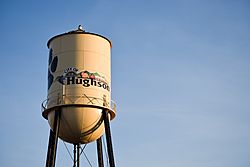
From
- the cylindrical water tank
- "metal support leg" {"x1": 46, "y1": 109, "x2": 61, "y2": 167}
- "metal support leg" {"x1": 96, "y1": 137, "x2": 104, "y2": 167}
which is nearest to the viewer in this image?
"metal support leg" {"x1": 46, "y1": 109, "x2": 61, "y2": 167}

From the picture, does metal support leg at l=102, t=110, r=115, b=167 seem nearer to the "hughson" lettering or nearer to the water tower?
the water tower

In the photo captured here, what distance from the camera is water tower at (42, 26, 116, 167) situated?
24.9 m

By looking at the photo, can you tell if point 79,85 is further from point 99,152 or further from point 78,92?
point 99,152

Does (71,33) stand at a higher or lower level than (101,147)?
higher

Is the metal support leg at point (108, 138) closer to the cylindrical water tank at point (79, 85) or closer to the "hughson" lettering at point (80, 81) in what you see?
the cylindrical water tank at point (79, 85)

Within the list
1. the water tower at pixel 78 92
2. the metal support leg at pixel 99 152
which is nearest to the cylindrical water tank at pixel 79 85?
the water tower at pixel 78 92

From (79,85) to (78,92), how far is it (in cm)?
42

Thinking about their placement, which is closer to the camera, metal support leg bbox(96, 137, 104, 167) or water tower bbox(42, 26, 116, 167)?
water tower bbox(42, 26, 116, 167)

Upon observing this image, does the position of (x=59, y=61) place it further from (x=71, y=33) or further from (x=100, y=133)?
(x=100, y=133)

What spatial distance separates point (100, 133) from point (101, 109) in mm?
1566

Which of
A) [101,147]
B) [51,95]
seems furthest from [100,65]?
[101,147]

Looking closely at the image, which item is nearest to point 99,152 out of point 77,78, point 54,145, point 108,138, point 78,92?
point 108,138

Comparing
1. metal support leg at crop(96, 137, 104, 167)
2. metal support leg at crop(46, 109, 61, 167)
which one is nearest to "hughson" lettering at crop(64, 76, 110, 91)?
metal support leg at crop(46, 109, 61, 167)

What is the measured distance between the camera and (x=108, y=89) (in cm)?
2633
